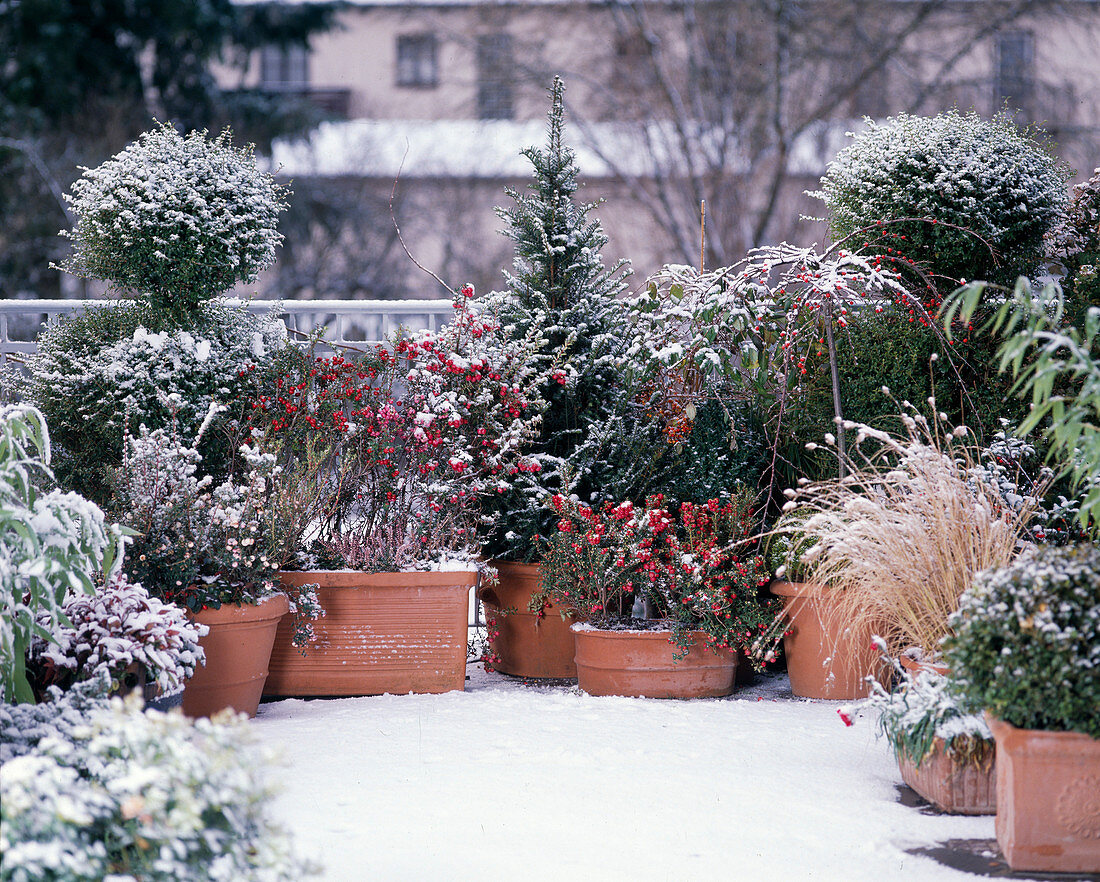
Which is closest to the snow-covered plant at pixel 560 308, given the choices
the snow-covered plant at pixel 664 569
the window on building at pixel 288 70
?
the snow-covered plant at pixel 664 569

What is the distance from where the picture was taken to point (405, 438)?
4059mm

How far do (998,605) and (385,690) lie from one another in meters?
2.39

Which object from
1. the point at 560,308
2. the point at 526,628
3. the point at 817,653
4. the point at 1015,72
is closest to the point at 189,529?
the point at 526,628

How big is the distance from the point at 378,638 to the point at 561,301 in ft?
5.42

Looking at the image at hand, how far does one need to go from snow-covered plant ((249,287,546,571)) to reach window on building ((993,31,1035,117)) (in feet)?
37.1

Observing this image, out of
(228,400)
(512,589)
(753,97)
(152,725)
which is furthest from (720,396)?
(753,97)

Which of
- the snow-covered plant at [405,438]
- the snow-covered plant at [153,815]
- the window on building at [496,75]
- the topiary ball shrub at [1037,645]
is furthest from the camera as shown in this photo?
the window on building at [496,75]

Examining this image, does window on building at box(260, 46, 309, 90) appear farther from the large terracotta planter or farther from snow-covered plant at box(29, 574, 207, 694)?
snow-covered plant at box(29, 574, 207, 694)

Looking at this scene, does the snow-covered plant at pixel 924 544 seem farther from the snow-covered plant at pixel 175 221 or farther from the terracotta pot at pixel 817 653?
the snow-covered plant at pixel 175 221

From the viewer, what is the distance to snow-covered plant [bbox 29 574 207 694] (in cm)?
273

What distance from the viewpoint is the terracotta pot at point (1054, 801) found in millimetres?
2209

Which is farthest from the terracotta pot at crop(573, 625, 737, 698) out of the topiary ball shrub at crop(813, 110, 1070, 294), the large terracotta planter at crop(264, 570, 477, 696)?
the topiary ball shrub at crop(813, 110, 1070, 294)

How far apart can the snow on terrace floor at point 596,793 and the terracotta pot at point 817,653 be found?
9 centimetres

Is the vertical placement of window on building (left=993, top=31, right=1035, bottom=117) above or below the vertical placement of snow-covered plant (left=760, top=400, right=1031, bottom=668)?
above
